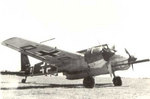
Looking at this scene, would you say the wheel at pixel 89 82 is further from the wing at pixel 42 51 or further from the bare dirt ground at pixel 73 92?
the wing at pixel 42 51

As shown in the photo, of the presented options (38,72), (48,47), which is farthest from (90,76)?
(38,72)

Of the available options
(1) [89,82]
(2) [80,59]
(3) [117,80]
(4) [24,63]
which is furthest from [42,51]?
(4) [24,63]

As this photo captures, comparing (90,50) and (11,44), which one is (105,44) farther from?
(11,44)

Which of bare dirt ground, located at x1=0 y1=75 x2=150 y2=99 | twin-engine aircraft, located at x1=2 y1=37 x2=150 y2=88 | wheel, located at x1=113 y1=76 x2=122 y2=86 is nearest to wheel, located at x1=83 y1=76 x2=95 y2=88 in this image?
twin-engine aircraft, located at x1=2 y1=37 x2=150 y2=88

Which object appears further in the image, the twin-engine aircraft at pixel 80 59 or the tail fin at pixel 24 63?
the tail fin at pixel 24 63

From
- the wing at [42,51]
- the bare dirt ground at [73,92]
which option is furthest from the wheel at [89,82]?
the wing at [42,51]

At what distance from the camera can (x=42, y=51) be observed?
12.8 metres

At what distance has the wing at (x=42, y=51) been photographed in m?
11.5

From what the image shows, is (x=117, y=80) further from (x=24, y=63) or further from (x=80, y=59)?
(x=24, y=63)

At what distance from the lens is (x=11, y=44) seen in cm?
1174

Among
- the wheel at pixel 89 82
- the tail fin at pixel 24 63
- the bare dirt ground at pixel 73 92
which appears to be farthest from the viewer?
the tail fin at pixel 24 63

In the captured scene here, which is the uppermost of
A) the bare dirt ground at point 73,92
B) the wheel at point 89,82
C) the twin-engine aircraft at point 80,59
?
the twin-engine aircraft at point 80,59

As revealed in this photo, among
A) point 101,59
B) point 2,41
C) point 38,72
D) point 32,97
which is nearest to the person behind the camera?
point 32,97

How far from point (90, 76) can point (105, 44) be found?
70.6 inches
